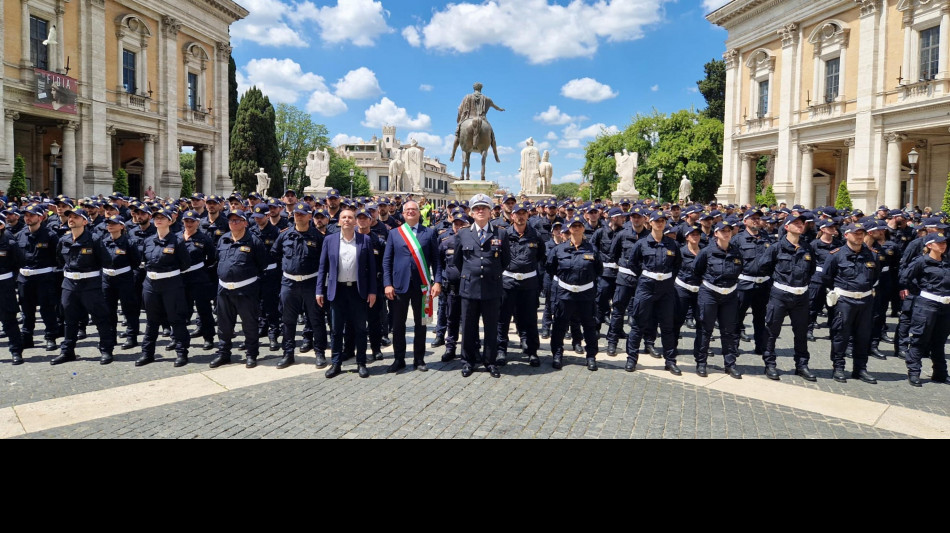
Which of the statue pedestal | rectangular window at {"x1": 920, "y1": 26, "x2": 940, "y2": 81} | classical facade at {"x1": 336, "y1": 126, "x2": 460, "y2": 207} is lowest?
the statue pedestal

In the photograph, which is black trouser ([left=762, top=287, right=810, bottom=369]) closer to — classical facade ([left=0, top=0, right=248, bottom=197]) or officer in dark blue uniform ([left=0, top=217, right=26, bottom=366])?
officer in dark blue uniform ([left=0, top=217, right=26, bottom=366])

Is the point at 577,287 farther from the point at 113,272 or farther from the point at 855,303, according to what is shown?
the point at 113,272

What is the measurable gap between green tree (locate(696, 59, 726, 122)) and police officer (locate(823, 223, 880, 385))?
5909 cm

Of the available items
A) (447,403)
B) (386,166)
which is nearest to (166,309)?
(447,403)

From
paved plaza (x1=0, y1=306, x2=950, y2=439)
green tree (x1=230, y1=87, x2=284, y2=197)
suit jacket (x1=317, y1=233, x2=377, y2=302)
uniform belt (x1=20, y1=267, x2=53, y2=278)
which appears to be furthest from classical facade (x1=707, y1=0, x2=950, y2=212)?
green tree (x1=230, y1=87, x2=284, y2=197)

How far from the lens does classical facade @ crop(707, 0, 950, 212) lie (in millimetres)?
28531

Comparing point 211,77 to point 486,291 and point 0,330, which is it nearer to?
point 0,330

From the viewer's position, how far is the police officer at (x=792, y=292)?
7.81m

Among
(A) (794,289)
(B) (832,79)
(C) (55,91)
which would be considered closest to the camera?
(A) (794,289)

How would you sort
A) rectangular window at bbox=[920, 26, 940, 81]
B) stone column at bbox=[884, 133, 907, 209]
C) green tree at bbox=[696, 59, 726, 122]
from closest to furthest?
rectangular window at bbox=[920, 26, 940, 81] → stone column at bbox=[884, 133, 907, 209] → green tree at bbox=[696, 59, 726, 122]

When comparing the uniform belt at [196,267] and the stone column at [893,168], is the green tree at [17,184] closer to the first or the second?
the uniform belt at [196,267]

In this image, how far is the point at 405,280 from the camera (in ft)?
25.8

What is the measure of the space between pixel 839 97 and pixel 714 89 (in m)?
32.0
